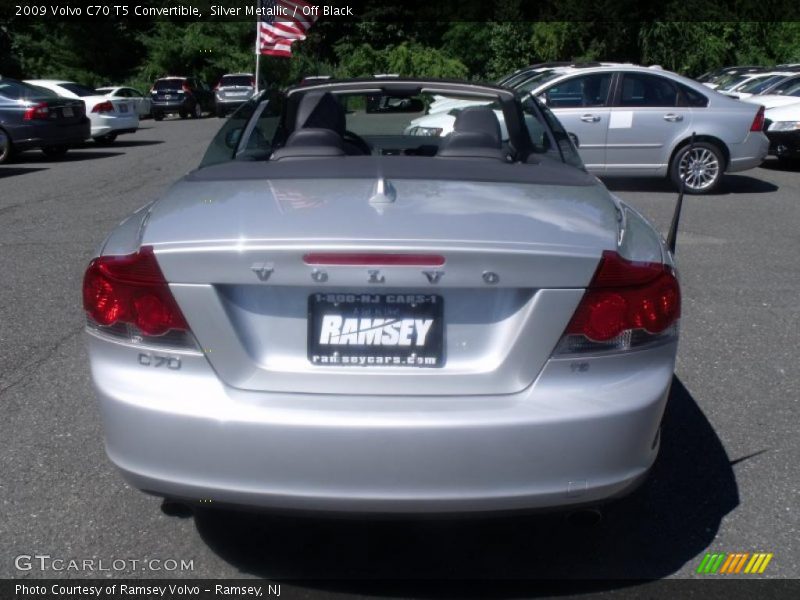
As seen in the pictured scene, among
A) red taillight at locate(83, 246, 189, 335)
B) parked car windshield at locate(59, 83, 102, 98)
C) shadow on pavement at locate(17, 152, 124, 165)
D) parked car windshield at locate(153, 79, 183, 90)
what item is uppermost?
red taillight at locate(83, 246, 189, 335)

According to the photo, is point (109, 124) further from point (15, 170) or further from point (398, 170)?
point (398, 170)

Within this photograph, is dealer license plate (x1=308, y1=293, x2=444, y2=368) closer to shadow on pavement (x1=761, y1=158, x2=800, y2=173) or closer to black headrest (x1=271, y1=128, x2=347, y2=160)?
black headrest (x1=271, y1=128, x2=347, y2=160)

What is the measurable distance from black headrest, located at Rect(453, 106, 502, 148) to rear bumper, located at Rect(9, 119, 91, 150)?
591 inches

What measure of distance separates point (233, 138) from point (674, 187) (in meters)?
10.6

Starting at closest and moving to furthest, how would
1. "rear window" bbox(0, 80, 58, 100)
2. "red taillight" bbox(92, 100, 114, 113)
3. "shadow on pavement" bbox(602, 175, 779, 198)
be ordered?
"shadow on pavement" bbox(602, 175, 779, 198)
"rear window" bbox(0, 80, 58, 100)
"red taillight" bbox(92, 100, 114, 113)

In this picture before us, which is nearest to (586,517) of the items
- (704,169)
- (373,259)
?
(373,259)

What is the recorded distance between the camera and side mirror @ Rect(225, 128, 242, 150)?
15.7 feet

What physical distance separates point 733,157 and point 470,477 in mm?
11734

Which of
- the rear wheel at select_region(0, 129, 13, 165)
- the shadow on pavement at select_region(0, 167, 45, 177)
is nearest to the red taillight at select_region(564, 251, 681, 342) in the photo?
the shadow on pavement at select_region(0, 167, 45, 177)

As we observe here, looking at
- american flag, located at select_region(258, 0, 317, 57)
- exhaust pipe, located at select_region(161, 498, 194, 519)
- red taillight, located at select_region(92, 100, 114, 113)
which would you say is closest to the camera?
exhaust pipe, located at select_region(161, 498, 194, 519)

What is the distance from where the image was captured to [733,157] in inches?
539

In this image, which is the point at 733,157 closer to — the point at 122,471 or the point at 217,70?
the point at 122,471

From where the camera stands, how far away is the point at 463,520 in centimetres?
306

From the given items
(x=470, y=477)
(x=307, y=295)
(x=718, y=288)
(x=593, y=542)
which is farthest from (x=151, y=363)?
(x=718, y=288)
